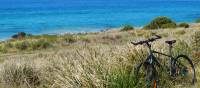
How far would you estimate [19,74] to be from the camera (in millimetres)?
11641

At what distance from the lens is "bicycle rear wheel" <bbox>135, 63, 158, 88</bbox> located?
A: 8367 mm

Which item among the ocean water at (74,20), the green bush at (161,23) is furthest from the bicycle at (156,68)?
the ocean water at (74,20)

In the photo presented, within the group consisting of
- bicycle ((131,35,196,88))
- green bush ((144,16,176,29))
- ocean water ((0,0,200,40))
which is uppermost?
bicycle ((131,35,196,88))

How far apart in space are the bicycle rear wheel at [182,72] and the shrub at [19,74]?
9.86 ft

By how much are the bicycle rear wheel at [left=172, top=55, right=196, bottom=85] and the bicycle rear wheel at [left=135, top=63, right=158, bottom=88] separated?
1.08m

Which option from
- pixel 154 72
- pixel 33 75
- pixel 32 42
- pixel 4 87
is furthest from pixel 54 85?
pixel 32 42

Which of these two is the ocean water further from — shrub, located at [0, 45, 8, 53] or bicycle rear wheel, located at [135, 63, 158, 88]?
bicycle rear wheel, located at [135, 63, 158, 88]

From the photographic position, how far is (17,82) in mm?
11375

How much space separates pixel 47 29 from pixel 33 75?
221ft

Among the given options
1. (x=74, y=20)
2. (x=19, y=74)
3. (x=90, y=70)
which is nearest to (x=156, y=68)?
(x=90, y=70)

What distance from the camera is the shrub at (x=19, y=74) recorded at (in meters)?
11.4

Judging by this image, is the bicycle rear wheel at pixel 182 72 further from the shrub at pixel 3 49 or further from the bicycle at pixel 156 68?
the shrub at pixel 3 49

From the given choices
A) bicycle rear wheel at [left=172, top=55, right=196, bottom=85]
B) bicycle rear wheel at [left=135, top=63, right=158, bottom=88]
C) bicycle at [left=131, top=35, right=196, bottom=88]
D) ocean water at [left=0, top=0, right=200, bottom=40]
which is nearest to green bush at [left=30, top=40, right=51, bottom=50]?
bicycle at [left=131, top=35, right=196, bottom=88]

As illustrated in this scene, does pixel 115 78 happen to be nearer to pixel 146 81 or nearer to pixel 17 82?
pixel 146 81
